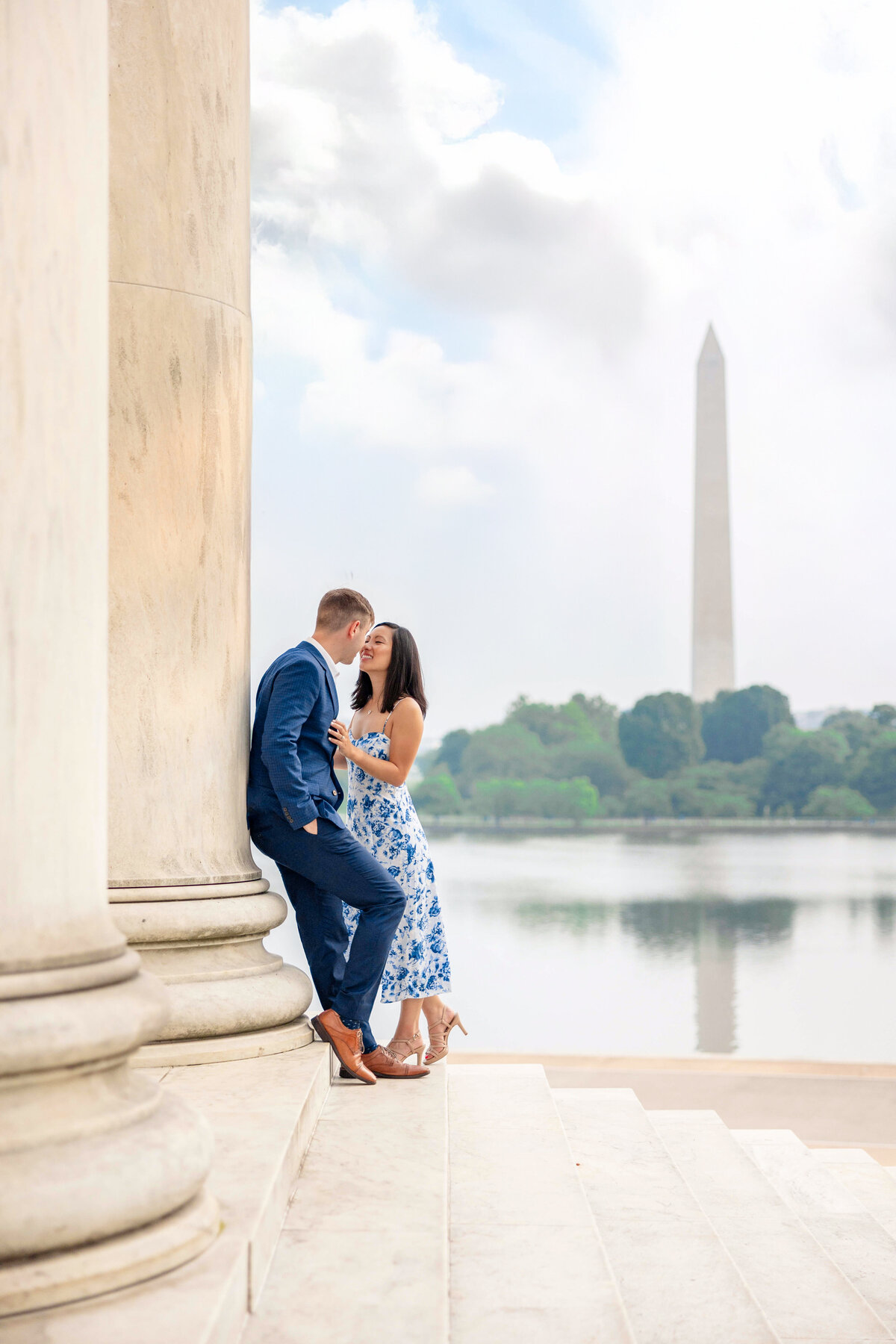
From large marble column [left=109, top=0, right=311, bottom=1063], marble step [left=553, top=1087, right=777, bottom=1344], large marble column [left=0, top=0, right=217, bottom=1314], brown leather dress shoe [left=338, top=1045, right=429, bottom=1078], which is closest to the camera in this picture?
large marble column [left=0, top=0, right=217, bottom=1314]

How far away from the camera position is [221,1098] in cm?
1223

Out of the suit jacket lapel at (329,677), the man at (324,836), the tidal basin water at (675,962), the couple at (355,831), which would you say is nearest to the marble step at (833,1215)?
the couple at (355,831)

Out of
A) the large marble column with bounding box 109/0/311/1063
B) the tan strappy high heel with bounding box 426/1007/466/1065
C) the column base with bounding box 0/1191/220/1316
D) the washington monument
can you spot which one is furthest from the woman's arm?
the washington monument

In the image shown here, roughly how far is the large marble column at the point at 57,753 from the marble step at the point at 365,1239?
3.79 ft

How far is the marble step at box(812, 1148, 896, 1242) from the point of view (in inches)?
716

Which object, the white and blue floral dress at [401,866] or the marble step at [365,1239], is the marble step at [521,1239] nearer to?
the marble step at [365,1239]

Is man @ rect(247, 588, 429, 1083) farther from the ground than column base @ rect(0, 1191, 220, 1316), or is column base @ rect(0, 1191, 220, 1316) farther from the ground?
man @ rect(247, 588, 429, 1083)

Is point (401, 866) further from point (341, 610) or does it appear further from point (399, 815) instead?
point (341, 610)

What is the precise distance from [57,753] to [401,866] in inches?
343

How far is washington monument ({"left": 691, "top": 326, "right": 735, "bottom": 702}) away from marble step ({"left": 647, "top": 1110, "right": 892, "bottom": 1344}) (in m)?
135

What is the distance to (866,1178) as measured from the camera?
1977 centimetres

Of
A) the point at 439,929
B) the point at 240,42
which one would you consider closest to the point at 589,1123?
the point at 439,929

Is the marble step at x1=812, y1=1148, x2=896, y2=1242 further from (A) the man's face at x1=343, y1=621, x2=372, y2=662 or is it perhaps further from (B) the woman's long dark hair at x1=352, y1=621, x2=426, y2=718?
(A) the man's face at x1=343, y1=621, x2=372, y2=662

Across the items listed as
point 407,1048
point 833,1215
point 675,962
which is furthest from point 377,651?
point 675,962
